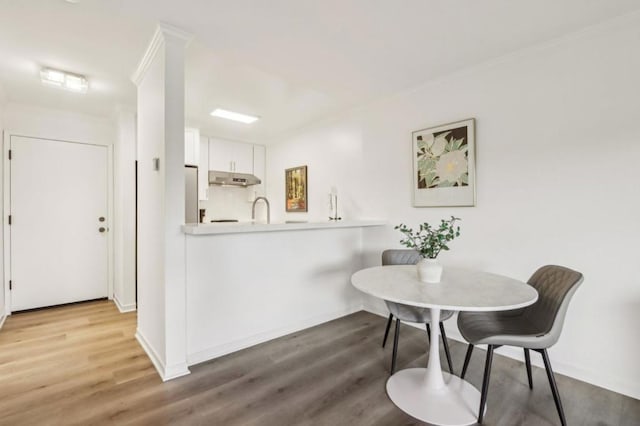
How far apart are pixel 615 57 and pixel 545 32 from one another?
0.44 m

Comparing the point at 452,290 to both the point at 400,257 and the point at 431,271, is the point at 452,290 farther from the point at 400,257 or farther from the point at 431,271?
the point at 400,257

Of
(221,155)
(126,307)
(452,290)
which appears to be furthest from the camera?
(221,155)

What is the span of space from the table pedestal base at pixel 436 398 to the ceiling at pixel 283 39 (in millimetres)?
2319

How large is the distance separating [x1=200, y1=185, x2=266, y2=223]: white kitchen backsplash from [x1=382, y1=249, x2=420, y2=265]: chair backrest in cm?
309

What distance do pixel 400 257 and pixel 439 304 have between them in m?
1.21

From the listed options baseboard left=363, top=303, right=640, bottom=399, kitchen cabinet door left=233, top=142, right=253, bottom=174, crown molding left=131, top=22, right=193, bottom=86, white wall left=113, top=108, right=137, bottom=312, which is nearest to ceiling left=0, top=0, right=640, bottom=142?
crown molding left=131, top=22, right=193, bottom=86

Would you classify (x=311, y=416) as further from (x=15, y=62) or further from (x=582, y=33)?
(x=15, y=62)

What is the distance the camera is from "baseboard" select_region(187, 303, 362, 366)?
222 centimetres

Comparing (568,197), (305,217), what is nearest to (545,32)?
(568,197)

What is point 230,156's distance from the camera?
4.82 m

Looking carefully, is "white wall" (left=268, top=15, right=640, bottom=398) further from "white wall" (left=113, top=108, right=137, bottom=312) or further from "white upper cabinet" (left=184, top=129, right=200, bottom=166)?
"white wall" (left=113, top=108, right=137, bottom=312)

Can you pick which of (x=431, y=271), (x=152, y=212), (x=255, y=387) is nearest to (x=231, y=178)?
(x=152, y=212)

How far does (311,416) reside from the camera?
5.40ft

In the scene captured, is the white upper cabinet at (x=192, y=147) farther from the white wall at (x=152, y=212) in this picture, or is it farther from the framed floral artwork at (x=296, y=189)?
the white wall at (x=152, y=212)
